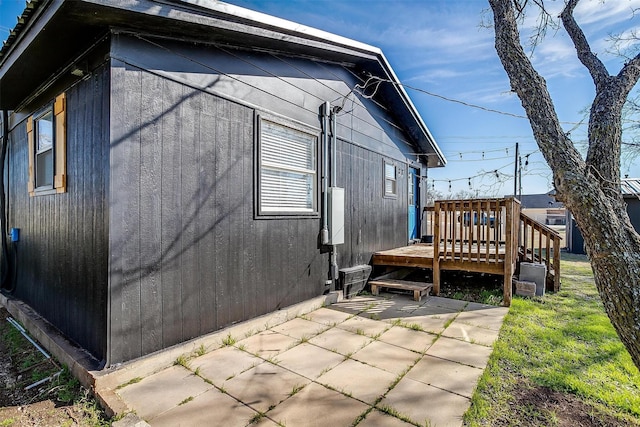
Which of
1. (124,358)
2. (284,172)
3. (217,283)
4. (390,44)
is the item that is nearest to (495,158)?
(390,44)

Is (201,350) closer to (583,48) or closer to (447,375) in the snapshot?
(447,375)

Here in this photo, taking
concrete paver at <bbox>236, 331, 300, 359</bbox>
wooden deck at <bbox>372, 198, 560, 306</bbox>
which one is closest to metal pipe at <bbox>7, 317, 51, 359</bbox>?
concrete paver at <bbox>236, 331, 300, 359</bbox>

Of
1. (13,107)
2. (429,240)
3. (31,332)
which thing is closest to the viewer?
(31,332)

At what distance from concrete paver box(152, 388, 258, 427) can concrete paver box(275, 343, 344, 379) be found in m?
0.65

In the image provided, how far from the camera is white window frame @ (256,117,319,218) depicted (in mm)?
3911

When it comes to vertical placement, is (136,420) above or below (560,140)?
below

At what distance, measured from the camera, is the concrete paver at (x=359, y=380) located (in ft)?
7.94

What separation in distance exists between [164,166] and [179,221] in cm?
52

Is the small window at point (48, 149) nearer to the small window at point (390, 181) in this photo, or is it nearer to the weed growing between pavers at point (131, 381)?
the weed growing between pavers at point (131, 381)

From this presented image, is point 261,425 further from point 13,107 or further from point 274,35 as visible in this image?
point 13,107

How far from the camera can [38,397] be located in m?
2.48

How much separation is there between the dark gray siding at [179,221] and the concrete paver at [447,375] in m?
1.88

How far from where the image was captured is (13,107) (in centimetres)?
470

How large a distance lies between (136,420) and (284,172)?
2996mm
